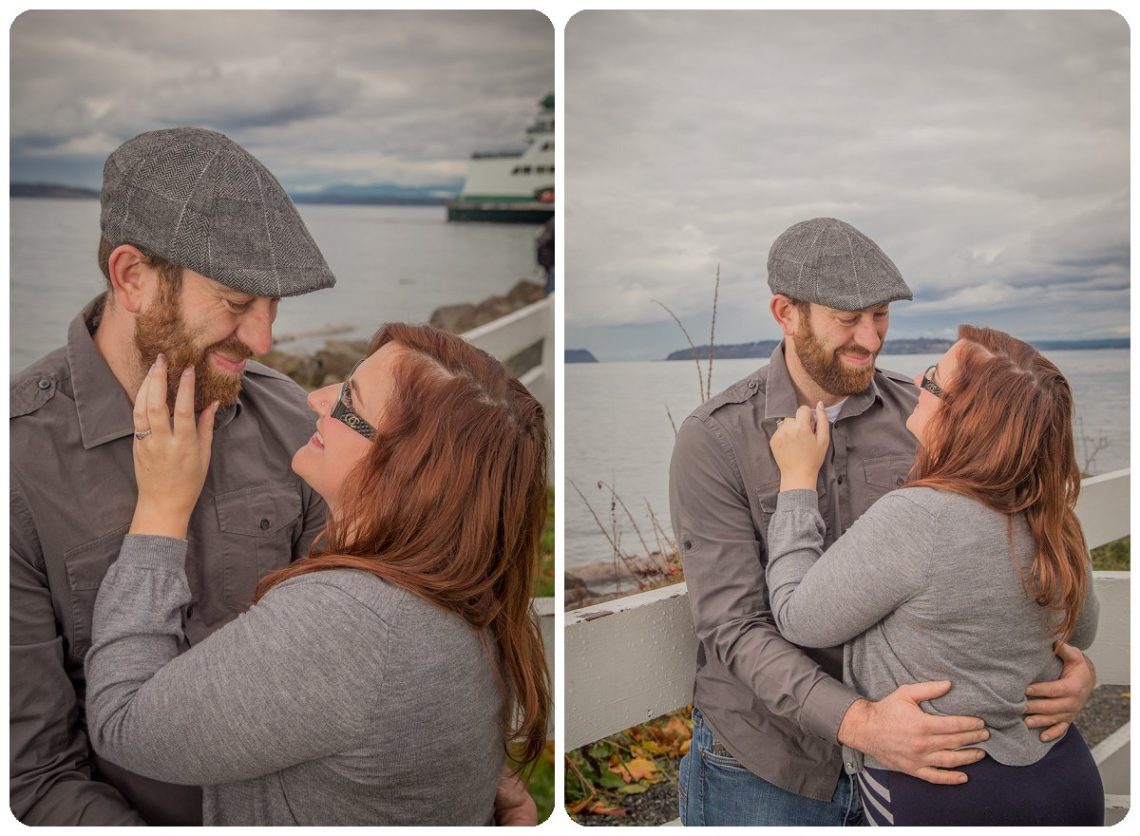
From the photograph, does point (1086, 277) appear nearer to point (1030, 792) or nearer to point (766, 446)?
point (766, 446)

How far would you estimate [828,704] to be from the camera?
189 centimetres

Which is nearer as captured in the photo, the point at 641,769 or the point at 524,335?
the point at 641,769

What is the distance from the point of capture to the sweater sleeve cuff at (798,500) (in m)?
1.91

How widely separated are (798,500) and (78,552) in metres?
1.26

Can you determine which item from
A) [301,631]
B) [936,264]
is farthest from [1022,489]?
[301,631]

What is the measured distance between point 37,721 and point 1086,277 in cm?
211

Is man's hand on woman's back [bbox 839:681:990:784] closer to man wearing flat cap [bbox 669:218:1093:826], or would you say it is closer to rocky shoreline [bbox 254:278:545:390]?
man wearing flat cap [bbox 669:218:1093:826]

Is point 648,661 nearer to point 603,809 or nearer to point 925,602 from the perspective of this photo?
point 603,809

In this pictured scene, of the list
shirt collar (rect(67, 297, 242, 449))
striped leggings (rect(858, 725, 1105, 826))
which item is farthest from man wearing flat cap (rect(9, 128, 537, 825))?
striped leggings (rect(858, 725, 1105, 826))

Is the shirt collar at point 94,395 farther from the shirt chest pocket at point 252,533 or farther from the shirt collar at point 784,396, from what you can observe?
the shirt collar at point 784,396

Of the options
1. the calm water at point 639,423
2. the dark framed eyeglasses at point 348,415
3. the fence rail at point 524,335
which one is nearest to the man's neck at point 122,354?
the dark framed eyeglasses at point 348,415

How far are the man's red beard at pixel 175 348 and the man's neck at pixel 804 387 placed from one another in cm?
102

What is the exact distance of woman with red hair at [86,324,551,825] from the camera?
5.13 ft

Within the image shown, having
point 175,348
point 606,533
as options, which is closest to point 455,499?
point 606,533
